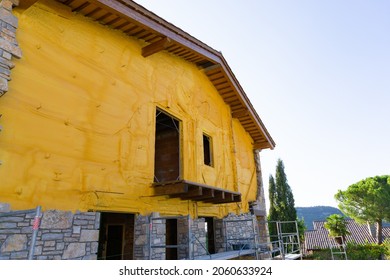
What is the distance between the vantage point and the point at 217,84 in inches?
481

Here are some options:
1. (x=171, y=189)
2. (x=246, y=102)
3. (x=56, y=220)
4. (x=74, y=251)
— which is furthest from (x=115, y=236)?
(x=246, y=102)

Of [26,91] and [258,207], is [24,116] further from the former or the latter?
[258,207]

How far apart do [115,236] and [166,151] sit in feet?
12.8

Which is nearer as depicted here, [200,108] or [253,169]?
[200,108]

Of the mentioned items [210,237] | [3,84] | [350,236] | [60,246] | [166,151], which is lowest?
[350,236]

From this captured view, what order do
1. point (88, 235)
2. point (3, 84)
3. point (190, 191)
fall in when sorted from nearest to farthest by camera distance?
point (3, 84) < point (88, 235) < point (190, 191)

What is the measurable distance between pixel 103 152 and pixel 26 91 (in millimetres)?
1982

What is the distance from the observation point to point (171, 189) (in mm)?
7328

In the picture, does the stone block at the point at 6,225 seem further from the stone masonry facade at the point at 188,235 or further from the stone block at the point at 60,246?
the stone masonry facade at the point at 188,235

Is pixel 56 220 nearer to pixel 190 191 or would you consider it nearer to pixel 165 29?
pixel 190 191

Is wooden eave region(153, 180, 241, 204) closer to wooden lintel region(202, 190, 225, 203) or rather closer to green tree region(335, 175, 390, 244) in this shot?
wooden lintel region(202, 190, 225, 203)

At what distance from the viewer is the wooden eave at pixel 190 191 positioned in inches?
288
